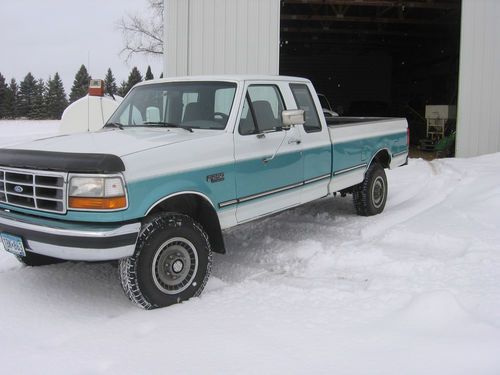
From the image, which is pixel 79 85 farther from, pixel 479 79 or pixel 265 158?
pixel 265 158

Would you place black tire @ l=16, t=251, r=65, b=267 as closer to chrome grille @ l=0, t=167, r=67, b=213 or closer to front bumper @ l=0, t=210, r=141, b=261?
chrome grille @ l=0, t=167, r=67, b=213

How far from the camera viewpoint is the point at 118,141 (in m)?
4.47

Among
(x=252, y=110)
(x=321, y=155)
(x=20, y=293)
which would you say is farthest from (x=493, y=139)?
(x=20, y=293)

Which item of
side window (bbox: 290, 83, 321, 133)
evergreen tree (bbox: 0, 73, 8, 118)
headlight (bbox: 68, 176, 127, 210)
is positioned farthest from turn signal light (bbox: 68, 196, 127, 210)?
evergreen tree (bbox: 0, 73, 8, 118)

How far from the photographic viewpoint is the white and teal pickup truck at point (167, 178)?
3.87 m

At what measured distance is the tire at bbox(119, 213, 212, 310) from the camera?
4082mm

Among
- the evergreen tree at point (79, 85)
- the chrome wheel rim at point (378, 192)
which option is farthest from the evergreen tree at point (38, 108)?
the chrome wheel rim at point (378, 192)

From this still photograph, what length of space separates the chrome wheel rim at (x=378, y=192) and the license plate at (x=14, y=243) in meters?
4.98

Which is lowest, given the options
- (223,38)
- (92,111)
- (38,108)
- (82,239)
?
(82,239)

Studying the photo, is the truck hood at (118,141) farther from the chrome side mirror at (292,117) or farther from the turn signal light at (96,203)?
the chrome side mirror at (292,117)

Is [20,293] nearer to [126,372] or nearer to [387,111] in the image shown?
[126,372]

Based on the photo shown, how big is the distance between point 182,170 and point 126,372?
5.43ft

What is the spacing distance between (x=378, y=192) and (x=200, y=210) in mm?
3851

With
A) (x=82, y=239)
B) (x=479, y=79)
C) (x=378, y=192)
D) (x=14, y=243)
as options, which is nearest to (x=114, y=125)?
(x=14, y=243)
